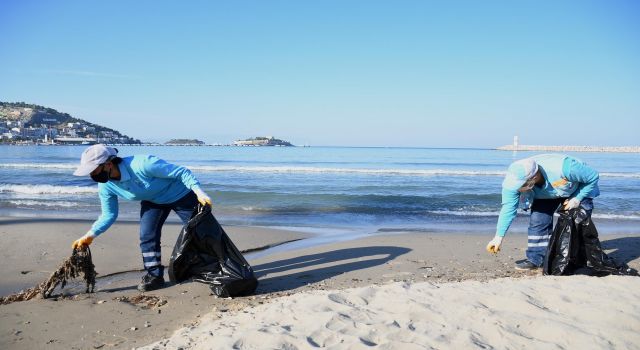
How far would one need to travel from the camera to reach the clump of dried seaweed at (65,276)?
3605 millimetres

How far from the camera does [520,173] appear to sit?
13.4 feet

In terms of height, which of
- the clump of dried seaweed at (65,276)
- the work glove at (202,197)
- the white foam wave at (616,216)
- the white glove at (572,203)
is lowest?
the white foam wave at (616,216)

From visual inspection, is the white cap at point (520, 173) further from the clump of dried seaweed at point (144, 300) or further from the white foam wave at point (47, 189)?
the white foam wave at point (47, 189)

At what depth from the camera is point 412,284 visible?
3.64 meters

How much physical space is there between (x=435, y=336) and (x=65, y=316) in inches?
104

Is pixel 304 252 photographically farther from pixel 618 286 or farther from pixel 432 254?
pixel 618 286

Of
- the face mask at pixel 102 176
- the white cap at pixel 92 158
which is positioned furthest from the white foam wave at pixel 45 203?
the white cap at pixel 92 158

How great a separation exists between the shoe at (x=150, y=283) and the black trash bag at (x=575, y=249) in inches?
147

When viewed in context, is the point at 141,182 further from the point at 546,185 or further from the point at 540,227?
the point at 540,227

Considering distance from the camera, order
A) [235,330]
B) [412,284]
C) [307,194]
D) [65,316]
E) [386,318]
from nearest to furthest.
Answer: [235,330] < [386,318] < [65,316] < [412,284] < [307,194]

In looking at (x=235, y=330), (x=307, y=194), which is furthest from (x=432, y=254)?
(x=307, y=194)

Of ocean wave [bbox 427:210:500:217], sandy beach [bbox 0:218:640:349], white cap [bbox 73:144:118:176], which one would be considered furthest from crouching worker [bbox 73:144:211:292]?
ocean wave [bbox 427:210:500:217]

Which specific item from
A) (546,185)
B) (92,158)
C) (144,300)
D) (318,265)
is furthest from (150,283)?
(546,185)

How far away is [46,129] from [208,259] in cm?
9348
